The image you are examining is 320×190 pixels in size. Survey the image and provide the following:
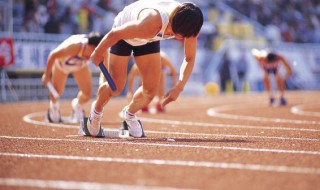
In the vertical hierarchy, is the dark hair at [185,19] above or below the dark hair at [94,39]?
above

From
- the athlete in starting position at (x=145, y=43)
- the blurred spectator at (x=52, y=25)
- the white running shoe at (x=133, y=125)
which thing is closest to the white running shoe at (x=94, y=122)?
the athlete in starting position at (x=145, y=43)

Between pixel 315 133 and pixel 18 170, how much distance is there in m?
4.98

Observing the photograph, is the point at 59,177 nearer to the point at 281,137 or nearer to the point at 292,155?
the point at 292,155

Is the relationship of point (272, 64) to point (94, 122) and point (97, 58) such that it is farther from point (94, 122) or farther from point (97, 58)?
point (97, 58)

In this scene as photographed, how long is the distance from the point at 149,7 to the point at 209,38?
2216cm

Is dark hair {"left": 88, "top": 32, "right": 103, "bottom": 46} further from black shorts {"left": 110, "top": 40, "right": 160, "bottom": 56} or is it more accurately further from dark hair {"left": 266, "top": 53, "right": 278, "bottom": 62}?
dark hair {"left": 266, "top": 53, "right": 278, "bottom": 62}

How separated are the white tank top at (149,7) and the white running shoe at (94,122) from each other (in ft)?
3.88

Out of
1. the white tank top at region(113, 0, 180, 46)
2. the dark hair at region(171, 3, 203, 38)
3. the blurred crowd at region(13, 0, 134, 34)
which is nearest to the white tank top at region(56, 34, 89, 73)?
the white tank top at region(113, 0, 180, 46)

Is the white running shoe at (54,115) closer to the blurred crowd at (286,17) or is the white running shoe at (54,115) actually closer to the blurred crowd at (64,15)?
the blurred crowd at (64,15)

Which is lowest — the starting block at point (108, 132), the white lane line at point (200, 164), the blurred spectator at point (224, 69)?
the blurred spectator at point (224, 69)

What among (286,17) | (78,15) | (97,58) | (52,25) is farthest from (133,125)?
(286,17)

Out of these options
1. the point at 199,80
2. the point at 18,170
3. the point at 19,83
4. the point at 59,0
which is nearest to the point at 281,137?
the point at 18,170

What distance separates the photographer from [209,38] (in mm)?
29125

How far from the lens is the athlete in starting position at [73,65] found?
1073 centimetres
